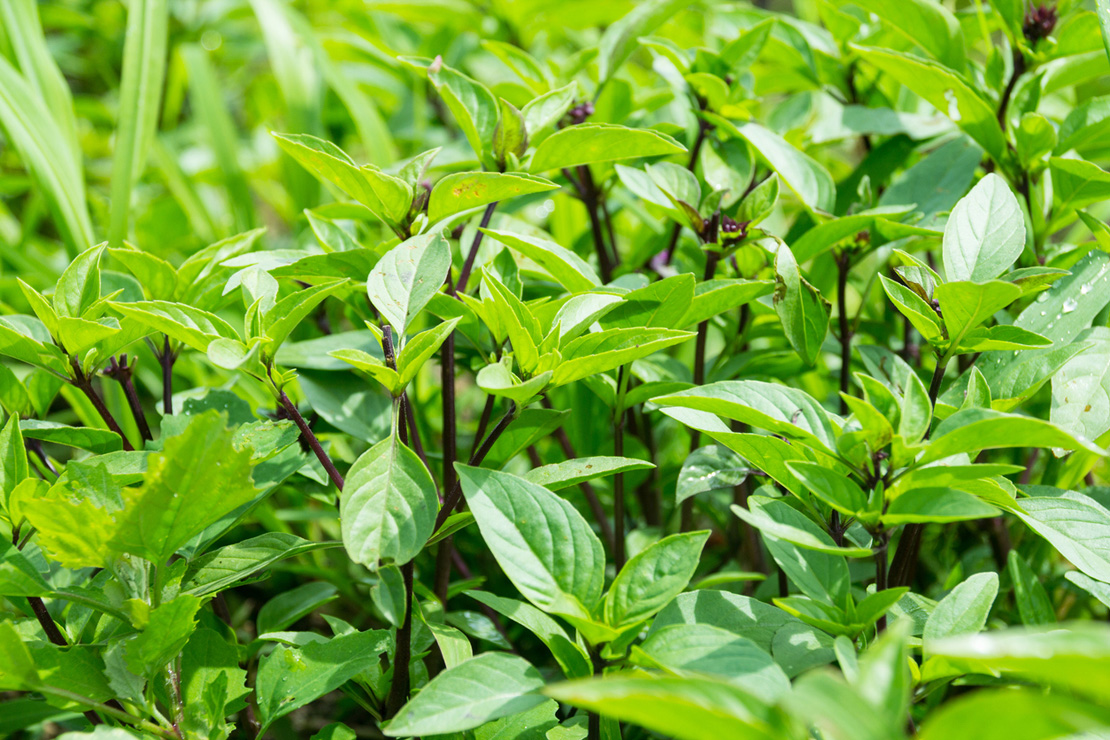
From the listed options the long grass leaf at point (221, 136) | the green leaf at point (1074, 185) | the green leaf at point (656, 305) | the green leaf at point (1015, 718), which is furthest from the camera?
the long grass leaf at point (221, 136)

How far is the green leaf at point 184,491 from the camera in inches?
22.0

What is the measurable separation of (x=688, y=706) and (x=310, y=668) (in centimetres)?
39

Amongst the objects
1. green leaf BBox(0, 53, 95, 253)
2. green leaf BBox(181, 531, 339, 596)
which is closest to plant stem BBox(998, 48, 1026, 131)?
green leaf BBox(181, 531, 339, 596)

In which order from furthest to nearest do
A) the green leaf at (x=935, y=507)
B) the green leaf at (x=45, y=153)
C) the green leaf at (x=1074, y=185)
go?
1. the green leaf at (x=45, y=153)
2. the green leaf at (x=1074, y=185)
3. the green leaf at (x=935, y=507)

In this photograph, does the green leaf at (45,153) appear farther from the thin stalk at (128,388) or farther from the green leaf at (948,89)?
the green leaf at (948,89)

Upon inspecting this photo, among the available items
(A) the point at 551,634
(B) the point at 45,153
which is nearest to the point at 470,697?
(A) the point at 551,634

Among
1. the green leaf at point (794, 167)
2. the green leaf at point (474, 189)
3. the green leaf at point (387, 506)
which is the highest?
the green leaf at point (474, 189)

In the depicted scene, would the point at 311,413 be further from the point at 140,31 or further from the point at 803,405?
the point at 140,31

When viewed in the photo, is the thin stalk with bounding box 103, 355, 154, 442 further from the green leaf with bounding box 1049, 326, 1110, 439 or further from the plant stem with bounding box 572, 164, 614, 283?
the green leaf with bounding box 1049, 326, 1110, 439

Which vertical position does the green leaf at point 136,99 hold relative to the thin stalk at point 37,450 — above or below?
above

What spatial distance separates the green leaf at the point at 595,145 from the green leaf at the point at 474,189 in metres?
0.05

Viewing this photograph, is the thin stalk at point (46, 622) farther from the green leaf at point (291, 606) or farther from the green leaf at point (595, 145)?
the green leaf at point (595, 145)

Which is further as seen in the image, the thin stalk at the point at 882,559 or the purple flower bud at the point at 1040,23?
the purple flower bud at the point at 1040,23

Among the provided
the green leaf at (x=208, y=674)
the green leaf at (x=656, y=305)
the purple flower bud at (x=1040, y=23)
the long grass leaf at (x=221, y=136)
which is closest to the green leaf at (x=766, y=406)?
the green leaf at (x=656, y=305)
